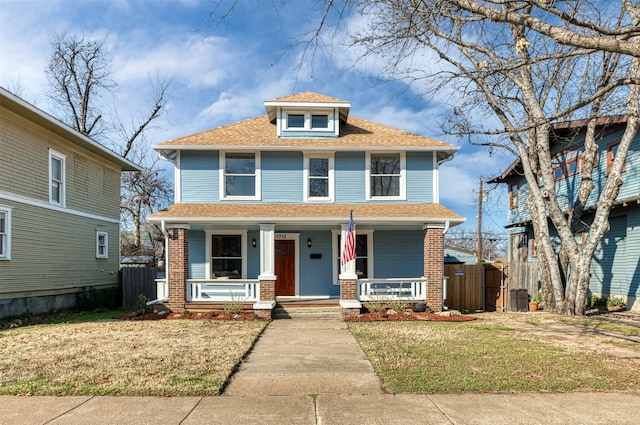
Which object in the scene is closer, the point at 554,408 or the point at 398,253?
the point at 554,408

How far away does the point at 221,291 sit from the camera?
41.1 feet

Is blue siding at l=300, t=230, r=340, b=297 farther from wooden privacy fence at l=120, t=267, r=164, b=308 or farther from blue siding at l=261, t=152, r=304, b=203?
wooden privacy fence at l=120, t=267, r=164, b=308

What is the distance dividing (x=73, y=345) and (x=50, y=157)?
27.2 feet

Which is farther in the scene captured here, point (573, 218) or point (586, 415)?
point (573, 218)

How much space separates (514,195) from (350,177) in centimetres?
1416

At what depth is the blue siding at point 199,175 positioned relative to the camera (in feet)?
44.3

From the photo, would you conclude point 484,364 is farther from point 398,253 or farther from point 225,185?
point 225,185

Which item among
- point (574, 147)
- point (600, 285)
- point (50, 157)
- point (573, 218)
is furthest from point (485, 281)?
point (50, 157)

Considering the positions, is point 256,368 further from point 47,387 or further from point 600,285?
point 600,285

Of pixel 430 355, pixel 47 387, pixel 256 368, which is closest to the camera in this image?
pixel 47 387

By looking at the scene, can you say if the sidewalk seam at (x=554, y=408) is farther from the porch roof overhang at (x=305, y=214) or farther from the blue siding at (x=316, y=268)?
the blue siding at (x=316, y=268)

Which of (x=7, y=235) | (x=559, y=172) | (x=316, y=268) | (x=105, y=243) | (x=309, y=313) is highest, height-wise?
(x=559, y=172)

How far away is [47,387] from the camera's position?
5293 mm

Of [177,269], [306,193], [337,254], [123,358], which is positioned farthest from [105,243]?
[123,358]
